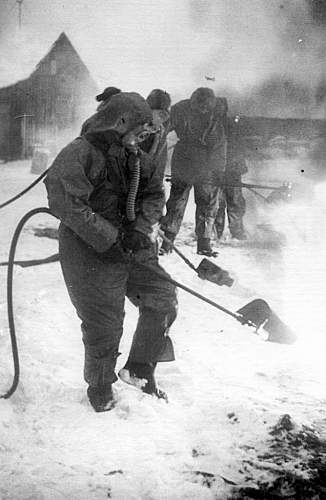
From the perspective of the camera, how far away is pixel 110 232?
8.41 feet

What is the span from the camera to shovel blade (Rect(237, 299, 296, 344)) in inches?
141

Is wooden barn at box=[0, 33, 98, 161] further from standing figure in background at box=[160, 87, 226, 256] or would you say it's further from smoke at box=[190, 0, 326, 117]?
standing figure in background at box=[160, 87, 226, 256]

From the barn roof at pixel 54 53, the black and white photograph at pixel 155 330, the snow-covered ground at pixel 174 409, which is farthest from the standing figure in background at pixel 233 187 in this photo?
the barn roof at pixel 54 53

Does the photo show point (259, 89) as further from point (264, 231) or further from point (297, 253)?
point (297, 253)

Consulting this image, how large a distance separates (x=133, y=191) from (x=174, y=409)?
123 cm

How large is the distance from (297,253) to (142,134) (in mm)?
4469

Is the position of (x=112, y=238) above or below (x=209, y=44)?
below

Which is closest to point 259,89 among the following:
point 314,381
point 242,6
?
point 242,6

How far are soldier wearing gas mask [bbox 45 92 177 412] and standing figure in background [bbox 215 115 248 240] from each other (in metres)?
4.05

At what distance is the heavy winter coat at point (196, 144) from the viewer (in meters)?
6.05

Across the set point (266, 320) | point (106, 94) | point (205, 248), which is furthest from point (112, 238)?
point (205, 248)

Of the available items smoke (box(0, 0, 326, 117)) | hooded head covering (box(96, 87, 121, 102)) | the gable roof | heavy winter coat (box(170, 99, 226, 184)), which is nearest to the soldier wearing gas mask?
hooded head covering (box(96, 87, 121, 102))

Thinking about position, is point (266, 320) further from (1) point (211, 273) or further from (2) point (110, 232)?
(2) point (110, 232)

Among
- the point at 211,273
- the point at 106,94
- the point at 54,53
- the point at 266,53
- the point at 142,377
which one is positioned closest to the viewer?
the point at 142,377
